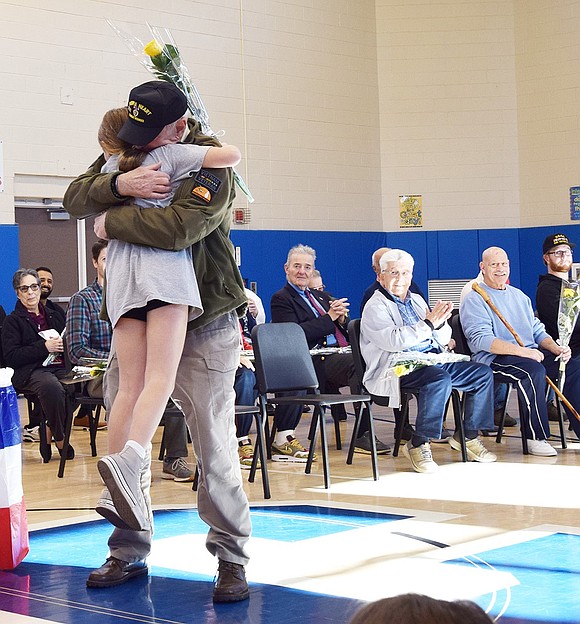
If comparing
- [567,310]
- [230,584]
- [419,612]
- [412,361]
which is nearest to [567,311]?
[567,310]

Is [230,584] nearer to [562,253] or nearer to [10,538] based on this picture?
[10,538]

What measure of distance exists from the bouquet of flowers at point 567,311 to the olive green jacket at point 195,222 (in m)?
3.76

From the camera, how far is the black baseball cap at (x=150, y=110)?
279 cm

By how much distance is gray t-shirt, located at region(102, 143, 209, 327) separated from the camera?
9.25 feet

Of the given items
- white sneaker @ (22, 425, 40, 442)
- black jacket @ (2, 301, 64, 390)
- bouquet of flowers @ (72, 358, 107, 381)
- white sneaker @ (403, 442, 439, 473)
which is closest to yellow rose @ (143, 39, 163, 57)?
bouquet of flowers @ (72, 358, 107, 381)

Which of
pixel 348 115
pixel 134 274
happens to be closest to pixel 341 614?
pixel 134 274

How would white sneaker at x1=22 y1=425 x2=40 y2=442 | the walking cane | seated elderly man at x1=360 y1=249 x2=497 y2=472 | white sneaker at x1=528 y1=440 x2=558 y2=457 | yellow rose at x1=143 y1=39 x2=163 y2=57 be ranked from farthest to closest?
white sneaker at x1=22 y1=425 x2=40 y2=442
the walking cane
white sneaker at x1=528 y1=440 x2=558 y2=457
seated elderly man at x1=360 y1=249 x2=497 y2=472
yellow rose at x1=143 y1=39 x2=163 y2=57

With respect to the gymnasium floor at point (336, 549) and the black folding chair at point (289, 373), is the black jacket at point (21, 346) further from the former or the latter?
the black folding chair at point (289, 373)

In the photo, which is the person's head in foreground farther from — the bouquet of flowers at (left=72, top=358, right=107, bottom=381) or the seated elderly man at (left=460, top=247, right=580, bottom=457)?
the seated elderly man at (left=460, top=247, right=580, bottom=457)

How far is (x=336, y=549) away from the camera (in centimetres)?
353

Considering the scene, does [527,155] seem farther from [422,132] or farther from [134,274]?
[134,274]

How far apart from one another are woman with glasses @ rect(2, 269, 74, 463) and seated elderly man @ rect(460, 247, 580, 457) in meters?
2.47

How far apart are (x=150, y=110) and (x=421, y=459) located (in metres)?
3.19

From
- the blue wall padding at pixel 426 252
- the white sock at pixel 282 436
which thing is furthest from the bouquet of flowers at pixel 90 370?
the blue wall padding at pixel 426 252
